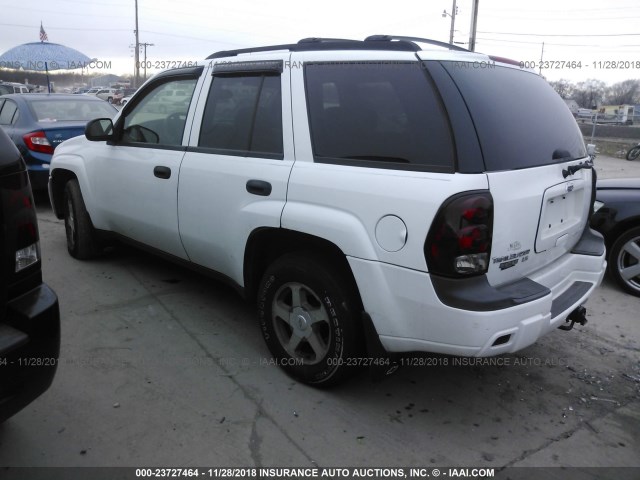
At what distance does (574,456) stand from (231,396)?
1.80 meters

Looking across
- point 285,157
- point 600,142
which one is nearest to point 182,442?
point 285,157

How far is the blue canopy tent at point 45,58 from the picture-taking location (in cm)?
1833

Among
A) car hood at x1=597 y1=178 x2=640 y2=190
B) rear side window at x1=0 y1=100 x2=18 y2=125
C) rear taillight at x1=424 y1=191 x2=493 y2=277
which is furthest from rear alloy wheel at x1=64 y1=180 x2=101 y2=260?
car hood at x1=597 y1=178 x2=640 y2=190

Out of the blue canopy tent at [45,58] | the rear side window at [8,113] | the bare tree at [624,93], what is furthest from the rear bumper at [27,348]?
the bare tree at [624,93]

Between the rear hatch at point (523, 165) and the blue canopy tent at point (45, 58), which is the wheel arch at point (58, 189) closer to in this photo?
the rear hatch at point (523, 165)

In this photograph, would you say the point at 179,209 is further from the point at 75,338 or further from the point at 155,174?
the point at 75,338

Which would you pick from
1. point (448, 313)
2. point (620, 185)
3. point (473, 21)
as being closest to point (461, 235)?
point (448, 313)

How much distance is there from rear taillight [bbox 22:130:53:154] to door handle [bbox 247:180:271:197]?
17.9ft

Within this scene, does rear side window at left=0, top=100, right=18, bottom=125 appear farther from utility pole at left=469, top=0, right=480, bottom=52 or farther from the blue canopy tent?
utility pole at left=469, top=0, right=480, bottom=52

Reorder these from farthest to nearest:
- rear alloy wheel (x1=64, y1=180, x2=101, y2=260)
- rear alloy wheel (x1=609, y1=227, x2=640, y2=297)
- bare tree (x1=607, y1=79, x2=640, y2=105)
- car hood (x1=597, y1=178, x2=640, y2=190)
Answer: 1. bare tree (x1=607, y1=79, x2=640, y2=105)
2. car hood (x1=597, y1=178, x2=640, y2=190)
3. rear alloy wheel (x1=64, y1=180, x2=101, y2=260)
4. rear alloy wheel (x1=609, y1=227, x2=640, y2=297)

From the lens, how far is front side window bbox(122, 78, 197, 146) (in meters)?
3.78

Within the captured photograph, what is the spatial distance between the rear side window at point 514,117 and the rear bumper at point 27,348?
202cm

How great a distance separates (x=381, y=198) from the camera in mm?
2457

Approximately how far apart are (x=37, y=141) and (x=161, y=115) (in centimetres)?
420
